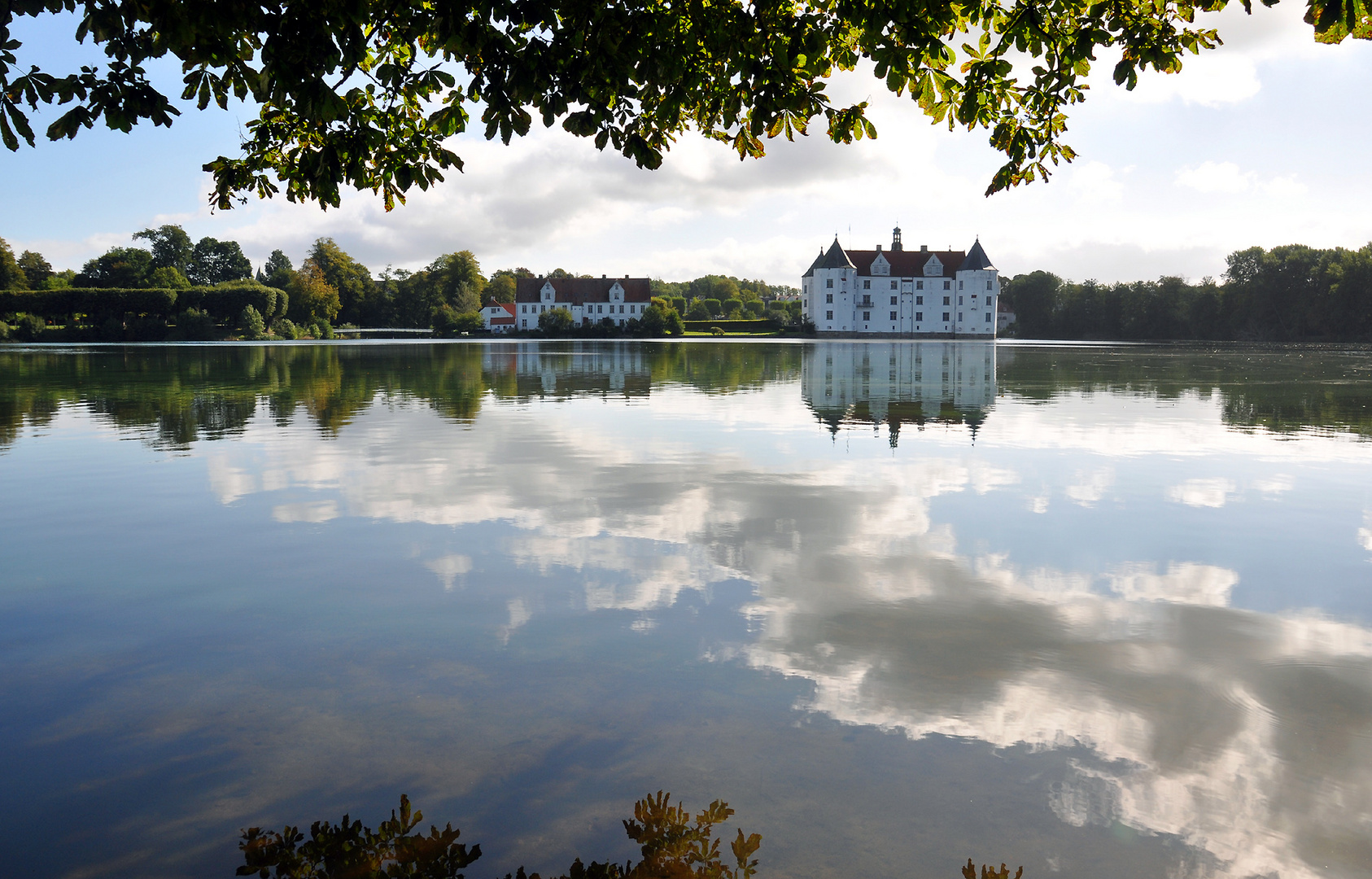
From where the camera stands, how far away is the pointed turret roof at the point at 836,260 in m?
103

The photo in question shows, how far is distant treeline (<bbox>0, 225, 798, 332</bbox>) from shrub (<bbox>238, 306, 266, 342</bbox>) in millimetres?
11772

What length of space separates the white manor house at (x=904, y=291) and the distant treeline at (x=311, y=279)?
668 cm

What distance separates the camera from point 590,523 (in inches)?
311

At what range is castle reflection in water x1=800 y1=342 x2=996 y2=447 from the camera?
15.7 m

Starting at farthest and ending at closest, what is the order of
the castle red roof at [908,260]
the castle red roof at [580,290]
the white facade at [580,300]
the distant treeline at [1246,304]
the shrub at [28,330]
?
the castle red roof at [580,290] < the white facade at [580,300] < the castle red roof at [908,260] < the distant treeline at [1246,304] < the shrub at [28,330]

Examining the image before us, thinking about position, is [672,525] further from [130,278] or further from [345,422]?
[130,278]

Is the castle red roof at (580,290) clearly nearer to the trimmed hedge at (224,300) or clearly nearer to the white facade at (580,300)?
the white facade at (580,300)

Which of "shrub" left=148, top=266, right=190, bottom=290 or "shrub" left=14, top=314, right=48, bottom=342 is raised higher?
"shrub" left=148, top=266, right=190, bottom=290

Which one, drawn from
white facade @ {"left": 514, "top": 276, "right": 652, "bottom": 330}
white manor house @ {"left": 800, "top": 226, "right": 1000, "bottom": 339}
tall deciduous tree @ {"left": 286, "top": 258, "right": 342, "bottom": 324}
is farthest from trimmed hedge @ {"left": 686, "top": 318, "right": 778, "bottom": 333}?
tall deciduous tree @ {"left": 286, "top": 258, "right": 342, "bottom": 324}

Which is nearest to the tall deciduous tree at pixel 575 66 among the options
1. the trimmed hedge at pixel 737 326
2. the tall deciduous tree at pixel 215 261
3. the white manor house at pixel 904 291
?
the trimmed hedge at pixel 737 326

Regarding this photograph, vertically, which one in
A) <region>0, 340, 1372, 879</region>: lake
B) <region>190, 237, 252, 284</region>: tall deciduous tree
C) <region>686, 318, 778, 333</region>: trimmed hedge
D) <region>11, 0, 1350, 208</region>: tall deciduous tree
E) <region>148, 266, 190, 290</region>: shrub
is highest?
<region>190, 237, 252, 284</region>: tall deciduous tree

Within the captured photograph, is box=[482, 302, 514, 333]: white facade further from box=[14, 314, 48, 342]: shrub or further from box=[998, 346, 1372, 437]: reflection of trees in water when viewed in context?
box=[998, 346, 1372, 437]: reflection of trees in water

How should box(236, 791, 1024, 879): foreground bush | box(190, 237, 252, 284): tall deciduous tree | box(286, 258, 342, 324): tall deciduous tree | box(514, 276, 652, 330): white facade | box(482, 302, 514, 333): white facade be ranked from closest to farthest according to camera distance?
box(236, 791, 1024, 879): foreground bush, box(286, 258, 342, 324): tall deciduous tree, box(514, 276, 652, 330): white facade, box(482, 302, 514, 333): white facade, box(190, 237, 252, 284): tall deciduous tree

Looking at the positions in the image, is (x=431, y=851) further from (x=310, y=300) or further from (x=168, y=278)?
(x=168, y=278)
